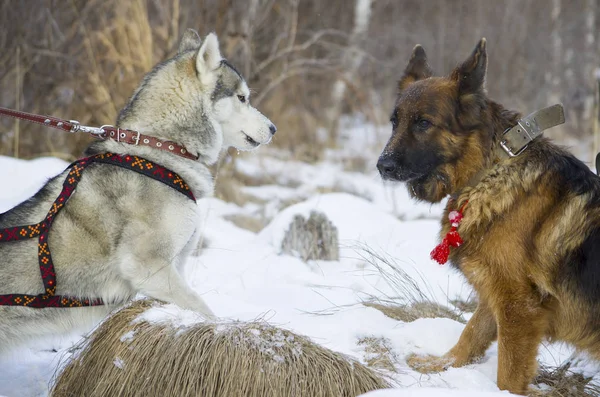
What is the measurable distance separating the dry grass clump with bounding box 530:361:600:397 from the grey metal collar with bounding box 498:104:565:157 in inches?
47.4

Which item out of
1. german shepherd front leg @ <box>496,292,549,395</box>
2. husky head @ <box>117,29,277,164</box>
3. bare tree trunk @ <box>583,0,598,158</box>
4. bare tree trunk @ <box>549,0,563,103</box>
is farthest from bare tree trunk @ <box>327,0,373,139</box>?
german shepherd front leg @ <box>496,292,549,395</box>

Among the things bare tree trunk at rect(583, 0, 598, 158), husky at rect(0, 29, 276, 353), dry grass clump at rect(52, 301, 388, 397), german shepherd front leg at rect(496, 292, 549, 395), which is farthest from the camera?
bare tree trunk at rect(583, 0, 598, 158)

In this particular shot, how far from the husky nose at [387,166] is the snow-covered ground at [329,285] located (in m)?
0.45

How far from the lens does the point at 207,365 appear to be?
2949mm

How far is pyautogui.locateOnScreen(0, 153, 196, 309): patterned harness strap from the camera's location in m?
3.17

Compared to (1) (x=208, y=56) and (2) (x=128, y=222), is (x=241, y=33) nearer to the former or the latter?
(1) (x=208, y=56)

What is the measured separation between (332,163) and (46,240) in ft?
32.3

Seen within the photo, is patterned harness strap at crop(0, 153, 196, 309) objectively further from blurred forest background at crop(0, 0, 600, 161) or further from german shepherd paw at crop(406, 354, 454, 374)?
blurred forest background at crop(0, 0, 600, 161)

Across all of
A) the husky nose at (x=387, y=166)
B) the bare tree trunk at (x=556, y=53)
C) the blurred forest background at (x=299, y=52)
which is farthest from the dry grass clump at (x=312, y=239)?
the bare tree trunk at (x=556, y=53)

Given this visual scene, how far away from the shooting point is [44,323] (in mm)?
3242

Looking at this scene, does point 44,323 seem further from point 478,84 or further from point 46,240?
point 478,84

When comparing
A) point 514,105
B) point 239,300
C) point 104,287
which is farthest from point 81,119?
point 514,105

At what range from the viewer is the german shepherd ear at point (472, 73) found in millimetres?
3299

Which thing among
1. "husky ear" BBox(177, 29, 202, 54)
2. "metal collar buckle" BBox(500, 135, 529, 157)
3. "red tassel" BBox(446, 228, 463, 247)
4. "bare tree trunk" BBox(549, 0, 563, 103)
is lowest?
"red tassel" BBox(446, 228, 463, 247)
